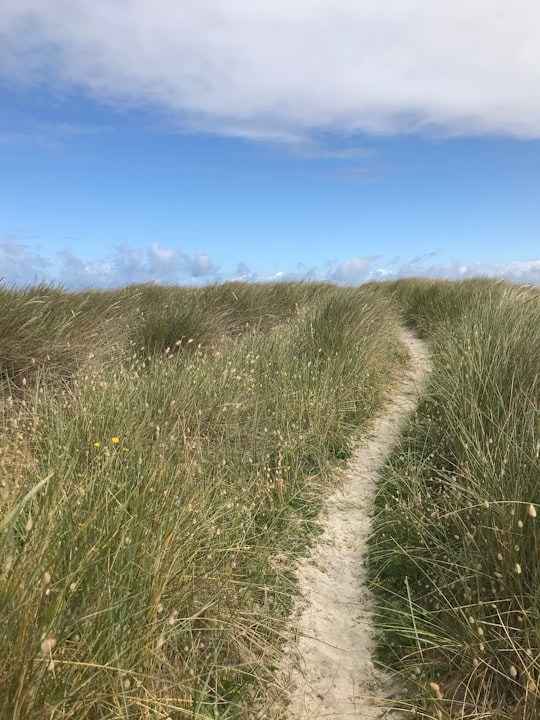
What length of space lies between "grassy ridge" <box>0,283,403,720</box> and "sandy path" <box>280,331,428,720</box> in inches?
6.7

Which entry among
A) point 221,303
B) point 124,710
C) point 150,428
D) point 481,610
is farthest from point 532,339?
point 221,303

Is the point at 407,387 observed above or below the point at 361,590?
above

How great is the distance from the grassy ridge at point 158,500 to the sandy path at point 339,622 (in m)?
0.17

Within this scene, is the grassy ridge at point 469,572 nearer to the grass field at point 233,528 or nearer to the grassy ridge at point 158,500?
the grass field at point 233,528

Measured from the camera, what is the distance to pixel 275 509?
3.82 metres

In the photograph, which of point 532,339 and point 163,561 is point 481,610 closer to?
point 163,561

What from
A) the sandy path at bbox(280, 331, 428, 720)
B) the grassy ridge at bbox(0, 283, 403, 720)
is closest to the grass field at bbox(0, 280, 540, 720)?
the grassy ridge at bbox(0, 283, 403, 720)

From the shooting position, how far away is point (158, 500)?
267 centimetres

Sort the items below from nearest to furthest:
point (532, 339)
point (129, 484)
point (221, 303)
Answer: point (129, 484) → point (532, 339) → point (221, 303)

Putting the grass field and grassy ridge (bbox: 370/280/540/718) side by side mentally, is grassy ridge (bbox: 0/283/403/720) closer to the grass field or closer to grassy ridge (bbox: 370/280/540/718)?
the grass field

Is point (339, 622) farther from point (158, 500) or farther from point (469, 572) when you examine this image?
point (158, 500)

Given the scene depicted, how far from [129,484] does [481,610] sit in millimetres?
1948

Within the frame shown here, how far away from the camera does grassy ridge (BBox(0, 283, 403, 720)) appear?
1761 millimetres

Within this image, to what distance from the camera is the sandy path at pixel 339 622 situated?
253cm
